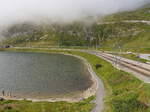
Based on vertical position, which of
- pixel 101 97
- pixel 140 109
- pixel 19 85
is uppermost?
pixel 140 109

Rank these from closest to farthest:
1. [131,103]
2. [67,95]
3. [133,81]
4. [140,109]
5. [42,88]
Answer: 1. [140,109]
2. [131,103]
3. [133,81]
4. [67,95]
5. [42,88]

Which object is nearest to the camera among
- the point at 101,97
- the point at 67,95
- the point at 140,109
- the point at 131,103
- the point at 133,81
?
the point at 140,109

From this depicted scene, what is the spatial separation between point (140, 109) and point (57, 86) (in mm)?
46494

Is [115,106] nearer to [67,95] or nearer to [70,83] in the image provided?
[67,95]

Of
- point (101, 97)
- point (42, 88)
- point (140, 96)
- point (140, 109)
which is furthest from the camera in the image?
point (42, 88)

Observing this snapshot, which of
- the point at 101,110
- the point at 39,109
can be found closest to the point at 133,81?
the point at 101,110

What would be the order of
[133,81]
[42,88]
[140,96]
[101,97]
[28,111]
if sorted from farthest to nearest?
[42,88], [133,81], [101,97], [28,111], [140,96]

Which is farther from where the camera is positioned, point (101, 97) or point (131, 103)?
point (101, 97)

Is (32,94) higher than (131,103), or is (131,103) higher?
(131,103)

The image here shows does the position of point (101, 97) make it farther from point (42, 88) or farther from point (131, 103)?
point (42, 88)

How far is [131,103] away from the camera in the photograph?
126 feet

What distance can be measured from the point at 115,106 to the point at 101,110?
354cm

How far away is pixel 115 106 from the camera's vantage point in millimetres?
38531

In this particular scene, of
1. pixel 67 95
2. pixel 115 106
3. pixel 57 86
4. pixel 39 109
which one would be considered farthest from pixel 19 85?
pixel 115 106
